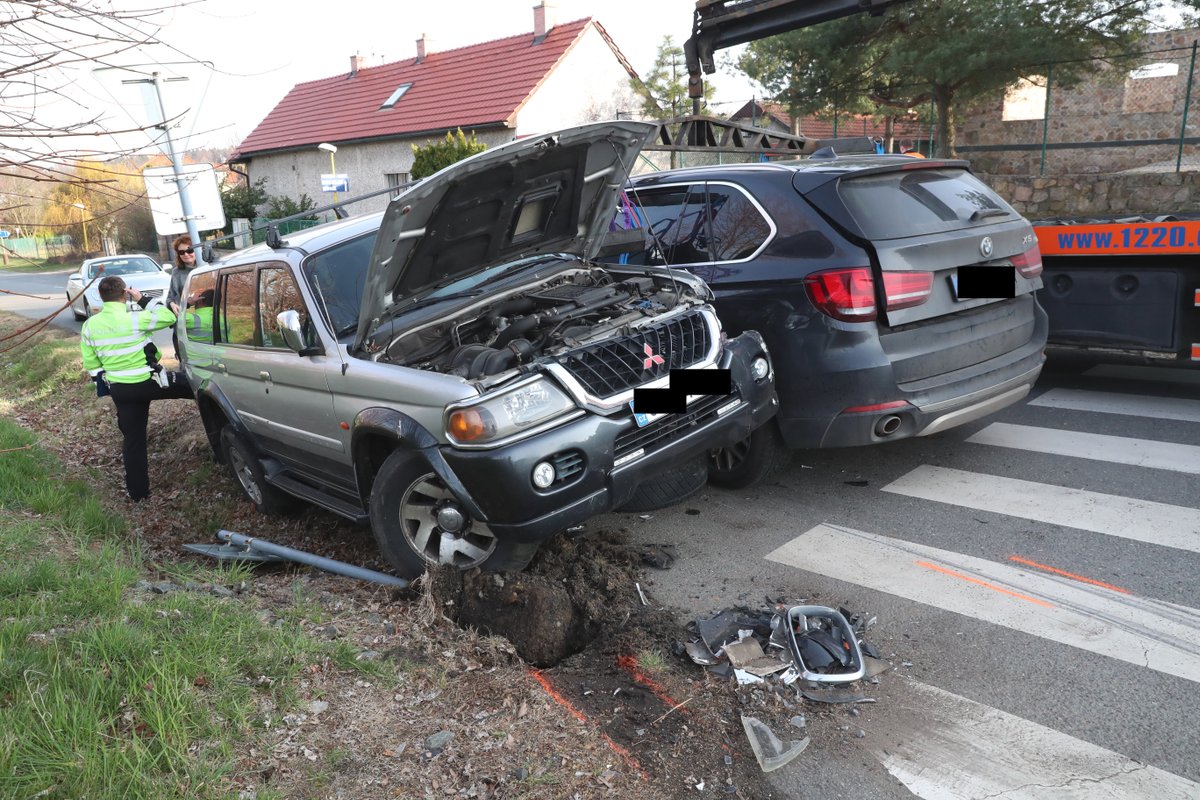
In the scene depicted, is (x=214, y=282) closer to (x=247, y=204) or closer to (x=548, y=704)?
(x=548, y=704)

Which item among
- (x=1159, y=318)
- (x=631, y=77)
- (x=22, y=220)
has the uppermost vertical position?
(x=631, y=77)

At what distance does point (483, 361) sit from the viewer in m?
4.21

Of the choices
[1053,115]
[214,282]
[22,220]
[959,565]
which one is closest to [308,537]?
[214,282]

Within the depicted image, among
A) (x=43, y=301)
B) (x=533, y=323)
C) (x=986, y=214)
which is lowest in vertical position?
(x=43, y=301)

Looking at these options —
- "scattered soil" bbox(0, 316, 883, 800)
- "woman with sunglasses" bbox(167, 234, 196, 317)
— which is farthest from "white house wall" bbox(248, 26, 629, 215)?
"scattered soil" bbox(0, 316, 883, 800)

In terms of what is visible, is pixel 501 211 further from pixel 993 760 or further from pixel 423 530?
pixel 993 760

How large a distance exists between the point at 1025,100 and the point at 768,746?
717 inches

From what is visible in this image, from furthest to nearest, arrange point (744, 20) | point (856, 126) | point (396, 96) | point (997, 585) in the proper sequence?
point (396, 96)
point (856, 126)
point (744, 20)
point (997, 585)

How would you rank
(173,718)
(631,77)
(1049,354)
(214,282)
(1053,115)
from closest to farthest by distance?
(173,718) < (214,282) < (1049,354) < (1053,115) < (631,77)

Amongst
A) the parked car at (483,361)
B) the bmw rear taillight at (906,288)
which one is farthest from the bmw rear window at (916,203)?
the parked car at (483,361)

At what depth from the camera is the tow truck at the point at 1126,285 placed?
250 inches

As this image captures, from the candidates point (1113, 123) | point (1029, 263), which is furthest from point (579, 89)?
point (1029, 263)

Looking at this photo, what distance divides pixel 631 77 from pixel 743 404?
27280 mm

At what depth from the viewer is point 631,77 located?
1164 inches
